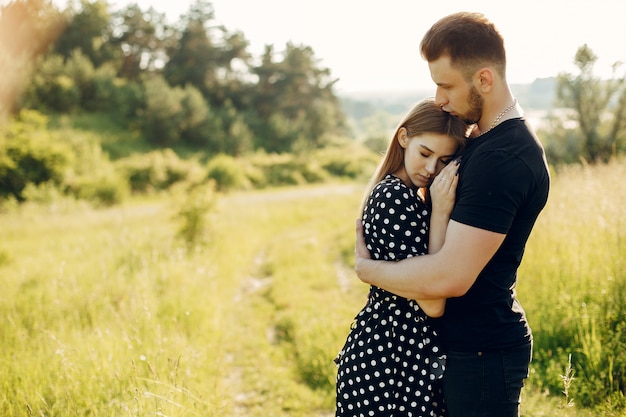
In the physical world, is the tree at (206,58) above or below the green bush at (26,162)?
above

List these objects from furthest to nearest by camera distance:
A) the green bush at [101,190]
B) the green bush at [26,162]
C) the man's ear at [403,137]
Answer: the green bush at [26,162] → the green bush at [101,190] → the man's ear at [403,137]

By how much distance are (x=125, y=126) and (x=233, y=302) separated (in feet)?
99.5

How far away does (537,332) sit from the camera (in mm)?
4062

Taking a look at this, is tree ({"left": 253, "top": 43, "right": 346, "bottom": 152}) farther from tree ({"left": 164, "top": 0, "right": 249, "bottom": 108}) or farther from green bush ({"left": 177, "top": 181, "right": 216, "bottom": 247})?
green bush ({"left": 177, "top": 181, "right": 216, "bottom": 247})

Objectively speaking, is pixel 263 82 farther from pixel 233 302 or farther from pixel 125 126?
pixel 233 302

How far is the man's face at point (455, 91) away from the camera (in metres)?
1.86

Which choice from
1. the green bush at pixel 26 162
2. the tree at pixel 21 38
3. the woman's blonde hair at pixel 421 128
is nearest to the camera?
the woman's blonde hair at pixel 421 128

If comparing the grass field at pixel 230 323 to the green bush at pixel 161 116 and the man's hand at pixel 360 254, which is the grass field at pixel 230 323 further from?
the green bush at pixel 161 116

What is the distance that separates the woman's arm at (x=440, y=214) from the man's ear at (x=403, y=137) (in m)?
0.36

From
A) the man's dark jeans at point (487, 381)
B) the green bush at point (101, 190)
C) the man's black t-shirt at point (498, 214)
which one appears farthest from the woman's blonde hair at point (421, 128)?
the green bush at point (101, 190)

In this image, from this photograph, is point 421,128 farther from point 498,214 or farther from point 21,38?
point 21,38

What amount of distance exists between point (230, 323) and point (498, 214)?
491 centimetres

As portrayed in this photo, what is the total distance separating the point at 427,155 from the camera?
6.99ft

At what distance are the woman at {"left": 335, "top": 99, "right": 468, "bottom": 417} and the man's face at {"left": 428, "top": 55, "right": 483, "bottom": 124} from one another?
10 centimetres
